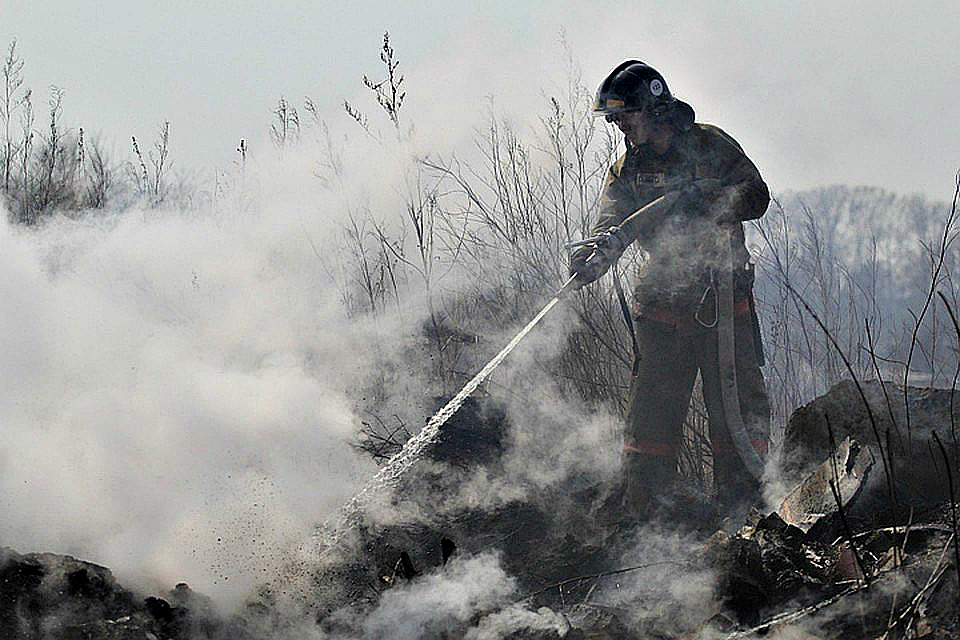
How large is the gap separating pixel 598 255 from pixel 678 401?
3.02 ft

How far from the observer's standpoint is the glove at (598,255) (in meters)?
5.64

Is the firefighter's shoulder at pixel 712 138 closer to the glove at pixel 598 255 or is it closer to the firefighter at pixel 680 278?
the firefighter at pixel 680 278

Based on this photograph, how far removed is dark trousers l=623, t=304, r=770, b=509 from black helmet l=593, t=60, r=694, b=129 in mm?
1045

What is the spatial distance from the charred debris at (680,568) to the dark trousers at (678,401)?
0.67 ft

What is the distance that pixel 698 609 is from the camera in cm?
412

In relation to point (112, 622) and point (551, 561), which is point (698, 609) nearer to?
point (551, 561)

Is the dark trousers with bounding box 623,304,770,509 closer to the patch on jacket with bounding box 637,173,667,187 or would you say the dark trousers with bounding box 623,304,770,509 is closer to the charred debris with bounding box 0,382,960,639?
the charred debris with bounding box 0,382,960,639

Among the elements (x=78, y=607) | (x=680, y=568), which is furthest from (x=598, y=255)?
(x=78, y=607)

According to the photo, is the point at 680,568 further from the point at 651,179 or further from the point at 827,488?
the point at 651,179

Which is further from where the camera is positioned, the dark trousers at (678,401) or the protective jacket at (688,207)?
the dark trousers at (678,401)

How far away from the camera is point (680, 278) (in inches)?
Answer: 229

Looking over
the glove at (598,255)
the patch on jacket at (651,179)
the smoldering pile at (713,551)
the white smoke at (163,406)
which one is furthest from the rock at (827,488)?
the white smoke at (163,406)

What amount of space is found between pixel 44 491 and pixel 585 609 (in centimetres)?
266

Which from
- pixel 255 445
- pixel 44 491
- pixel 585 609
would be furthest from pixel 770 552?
pixel 44 491
